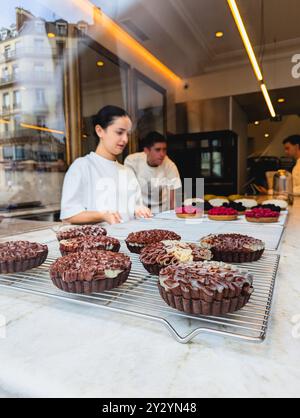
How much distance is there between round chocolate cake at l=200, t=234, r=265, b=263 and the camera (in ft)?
3.02

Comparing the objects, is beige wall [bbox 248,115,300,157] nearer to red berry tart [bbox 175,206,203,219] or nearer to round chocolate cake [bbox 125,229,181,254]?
Result: red berry tart [bbox 175,206,203,219]

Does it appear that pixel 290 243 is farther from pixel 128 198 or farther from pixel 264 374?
pixel 128 198

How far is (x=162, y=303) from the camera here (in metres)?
0.61

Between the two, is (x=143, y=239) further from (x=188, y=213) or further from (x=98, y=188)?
(x=98, y=188)

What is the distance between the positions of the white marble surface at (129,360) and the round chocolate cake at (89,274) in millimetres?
52

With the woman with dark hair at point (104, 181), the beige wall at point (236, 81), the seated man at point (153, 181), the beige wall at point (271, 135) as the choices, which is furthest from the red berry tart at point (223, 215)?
the beige wall at point (271, 135)

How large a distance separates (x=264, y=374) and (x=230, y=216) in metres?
1.54

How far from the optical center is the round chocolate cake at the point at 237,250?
36.3 inches

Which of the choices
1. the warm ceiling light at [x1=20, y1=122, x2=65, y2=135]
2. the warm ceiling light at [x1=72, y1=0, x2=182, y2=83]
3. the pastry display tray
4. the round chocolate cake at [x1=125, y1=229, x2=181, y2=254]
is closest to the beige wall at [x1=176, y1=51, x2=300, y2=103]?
the warm ceiling light at [x1=72, y1=0, x2=182, y2=83]

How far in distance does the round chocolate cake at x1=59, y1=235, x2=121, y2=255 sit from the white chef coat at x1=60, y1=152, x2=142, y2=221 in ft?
2.95

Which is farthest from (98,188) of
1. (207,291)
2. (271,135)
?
(271,135)

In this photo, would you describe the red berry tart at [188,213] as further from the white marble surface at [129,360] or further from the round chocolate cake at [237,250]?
the white marble surface at [129,360]

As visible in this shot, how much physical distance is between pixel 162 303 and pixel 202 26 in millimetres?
3905
